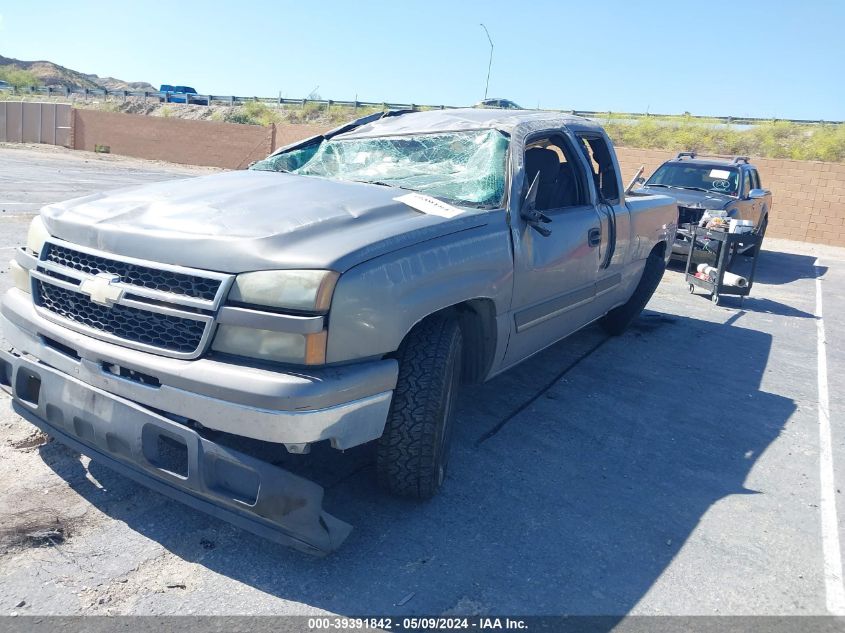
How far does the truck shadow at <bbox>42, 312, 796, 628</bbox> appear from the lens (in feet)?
8.98

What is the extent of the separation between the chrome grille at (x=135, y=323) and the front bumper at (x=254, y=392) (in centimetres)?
6

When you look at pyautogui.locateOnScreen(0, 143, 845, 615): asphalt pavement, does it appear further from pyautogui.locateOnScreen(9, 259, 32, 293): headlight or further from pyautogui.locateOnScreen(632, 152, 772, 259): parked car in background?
pyautogui.locateOnScreen(632, 152, 772, 259): parked car in background

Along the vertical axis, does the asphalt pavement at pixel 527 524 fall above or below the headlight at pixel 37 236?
below

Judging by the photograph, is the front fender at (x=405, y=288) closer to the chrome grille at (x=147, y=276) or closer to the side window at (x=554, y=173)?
the chrome grille at (x=147, y=276)

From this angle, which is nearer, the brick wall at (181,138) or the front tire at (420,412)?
the front tire at (420,412)

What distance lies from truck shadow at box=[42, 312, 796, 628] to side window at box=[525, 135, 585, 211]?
1340 mm

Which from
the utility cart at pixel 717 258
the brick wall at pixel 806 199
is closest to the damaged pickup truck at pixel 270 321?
the utility cart at pixel 717 258

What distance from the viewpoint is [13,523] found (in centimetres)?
287

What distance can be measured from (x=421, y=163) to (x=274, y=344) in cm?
192

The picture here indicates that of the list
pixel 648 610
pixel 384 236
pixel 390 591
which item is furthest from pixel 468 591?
pixel 384 236

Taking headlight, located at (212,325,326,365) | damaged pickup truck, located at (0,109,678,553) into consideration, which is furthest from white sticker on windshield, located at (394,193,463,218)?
headlight, located at (212,325,326,365)

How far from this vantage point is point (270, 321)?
251cm

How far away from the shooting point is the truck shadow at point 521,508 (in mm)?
2736

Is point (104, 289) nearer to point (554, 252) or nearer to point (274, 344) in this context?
point (274, 344)
